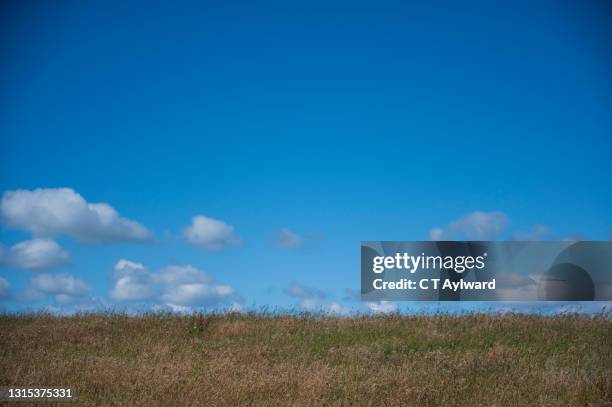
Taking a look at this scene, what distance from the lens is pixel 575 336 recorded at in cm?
1641

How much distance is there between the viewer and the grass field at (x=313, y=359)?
9930 mm

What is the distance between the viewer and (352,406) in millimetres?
9234

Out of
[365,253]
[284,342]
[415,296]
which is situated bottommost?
[284,342]

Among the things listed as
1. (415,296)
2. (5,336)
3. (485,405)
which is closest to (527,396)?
(485,405)

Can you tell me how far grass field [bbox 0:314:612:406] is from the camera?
9930mm

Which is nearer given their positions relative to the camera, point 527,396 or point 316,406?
point 316,406

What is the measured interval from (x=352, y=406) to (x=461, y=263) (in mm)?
10063

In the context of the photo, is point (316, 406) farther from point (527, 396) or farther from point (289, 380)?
point (527, 396)

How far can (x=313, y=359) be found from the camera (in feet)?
44.7

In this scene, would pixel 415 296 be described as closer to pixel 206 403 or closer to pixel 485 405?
pixel 485 405

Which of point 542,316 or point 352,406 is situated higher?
point 542,316

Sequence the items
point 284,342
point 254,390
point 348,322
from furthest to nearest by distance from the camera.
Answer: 1. point 348,322
2. point 284,342
3. point 254,390

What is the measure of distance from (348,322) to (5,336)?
888cm

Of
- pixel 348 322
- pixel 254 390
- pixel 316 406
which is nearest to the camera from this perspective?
pixel 316 406
